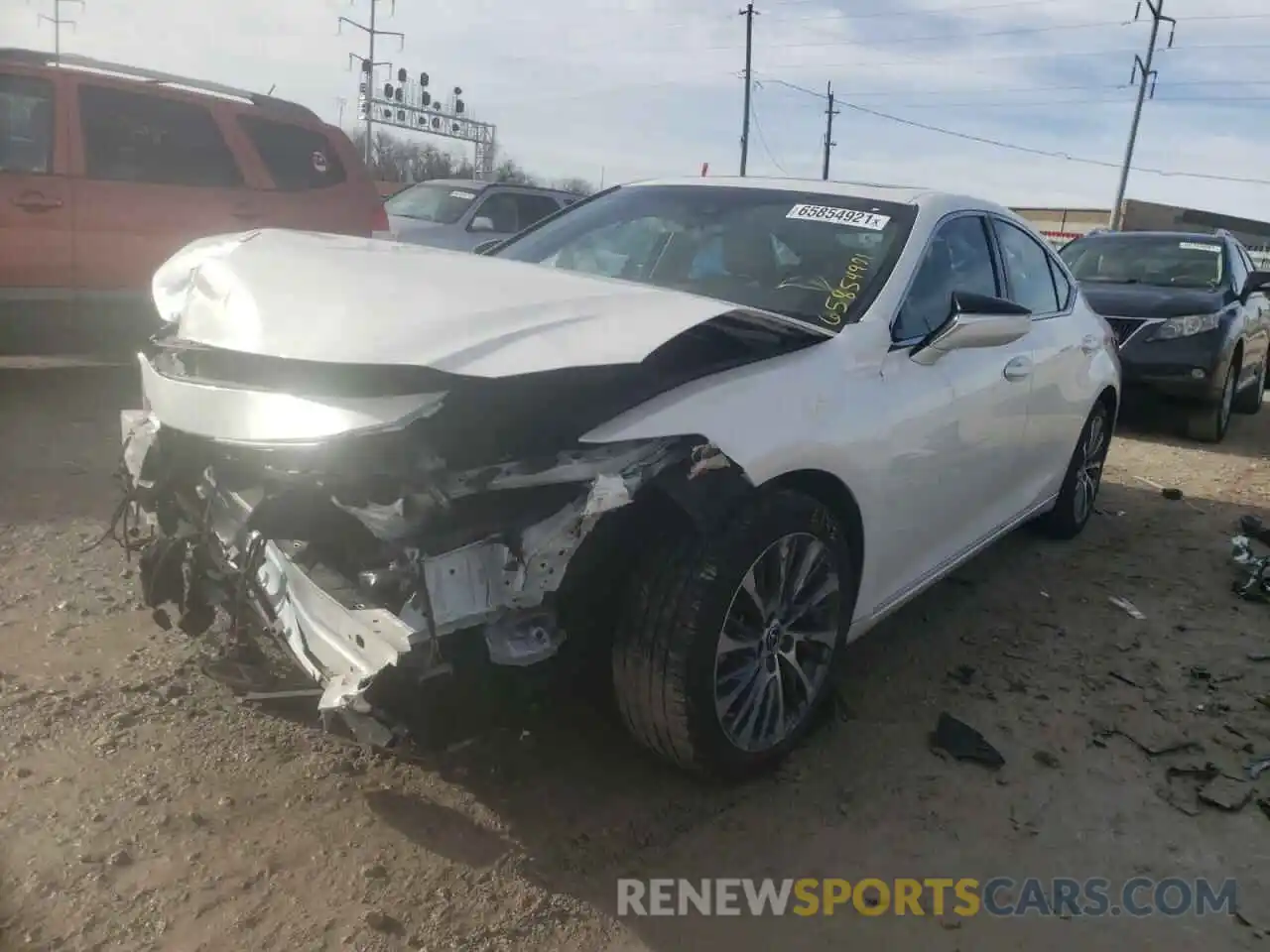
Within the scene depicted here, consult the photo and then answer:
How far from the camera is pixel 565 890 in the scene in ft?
8.00

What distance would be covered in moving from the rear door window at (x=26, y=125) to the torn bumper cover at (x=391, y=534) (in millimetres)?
5357

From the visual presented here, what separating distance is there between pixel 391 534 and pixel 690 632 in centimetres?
78

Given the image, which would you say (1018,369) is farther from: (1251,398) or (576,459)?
(1251,398)

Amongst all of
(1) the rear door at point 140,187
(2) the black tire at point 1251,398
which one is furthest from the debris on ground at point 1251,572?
(1) the rear door at point 140,187

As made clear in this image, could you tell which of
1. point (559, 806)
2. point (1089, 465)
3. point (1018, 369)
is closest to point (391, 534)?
point (559, 806)

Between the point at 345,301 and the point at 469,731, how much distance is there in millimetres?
1126

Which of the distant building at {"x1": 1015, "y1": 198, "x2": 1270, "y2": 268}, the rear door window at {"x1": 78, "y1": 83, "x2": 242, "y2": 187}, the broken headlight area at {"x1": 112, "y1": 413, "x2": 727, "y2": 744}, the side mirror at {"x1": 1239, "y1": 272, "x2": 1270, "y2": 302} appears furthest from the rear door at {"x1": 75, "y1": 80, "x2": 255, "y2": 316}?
the distant building at {"x1": 1015, "y1": 198, "x2": 1270, "y2": 268}

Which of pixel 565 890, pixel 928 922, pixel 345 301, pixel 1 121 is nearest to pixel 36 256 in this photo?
pixel 1 121

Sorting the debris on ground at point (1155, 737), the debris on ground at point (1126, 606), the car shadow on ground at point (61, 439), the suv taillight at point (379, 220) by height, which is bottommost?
the debris on ground at point (1155, 737)

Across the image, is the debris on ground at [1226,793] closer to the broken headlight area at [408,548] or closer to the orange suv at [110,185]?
the broken headlight area at [408,548]

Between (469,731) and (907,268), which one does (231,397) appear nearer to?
(469,731)

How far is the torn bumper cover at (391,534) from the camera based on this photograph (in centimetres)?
220

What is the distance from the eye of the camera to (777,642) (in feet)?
9.37

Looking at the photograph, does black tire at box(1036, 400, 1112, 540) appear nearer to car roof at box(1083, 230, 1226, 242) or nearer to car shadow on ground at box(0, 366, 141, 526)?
car shadow on ground at box(0, 366, 141, 526)
